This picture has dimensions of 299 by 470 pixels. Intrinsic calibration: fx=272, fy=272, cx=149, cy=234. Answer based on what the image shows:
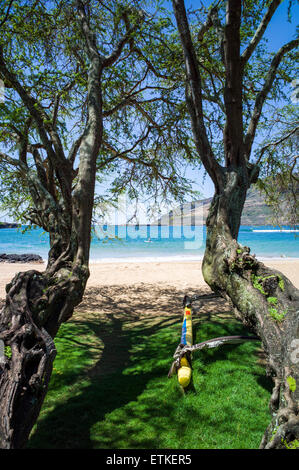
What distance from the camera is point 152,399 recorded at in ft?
12.2

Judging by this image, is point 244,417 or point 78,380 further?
point 78,380

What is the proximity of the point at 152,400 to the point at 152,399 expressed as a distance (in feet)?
0.08

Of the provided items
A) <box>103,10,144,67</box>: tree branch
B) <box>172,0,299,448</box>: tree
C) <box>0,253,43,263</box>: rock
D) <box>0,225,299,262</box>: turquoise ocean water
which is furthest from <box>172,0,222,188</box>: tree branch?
<box>0,253,43,263</box>: rock

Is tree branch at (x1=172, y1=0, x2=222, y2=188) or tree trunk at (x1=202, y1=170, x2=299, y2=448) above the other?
tree branch at (x1=172, y1=0, x2=222, y2=188)

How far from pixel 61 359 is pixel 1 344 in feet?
10.4

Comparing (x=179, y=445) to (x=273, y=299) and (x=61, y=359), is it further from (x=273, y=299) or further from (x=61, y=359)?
(x=61, y=359)

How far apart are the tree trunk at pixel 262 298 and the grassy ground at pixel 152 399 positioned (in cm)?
120

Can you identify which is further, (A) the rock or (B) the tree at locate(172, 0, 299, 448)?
(A) the rock

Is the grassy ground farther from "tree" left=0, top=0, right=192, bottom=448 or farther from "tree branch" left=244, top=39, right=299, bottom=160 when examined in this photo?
"tree branch" left=244, top=39, right=299, bottom=160

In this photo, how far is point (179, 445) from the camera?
2.84 m

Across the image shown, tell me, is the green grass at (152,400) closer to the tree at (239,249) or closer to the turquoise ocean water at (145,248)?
the tree at (239,249)

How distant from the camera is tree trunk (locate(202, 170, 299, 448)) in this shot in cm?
195

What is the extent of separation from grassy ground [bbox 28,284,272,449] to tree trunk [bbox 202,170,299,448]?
120cm
